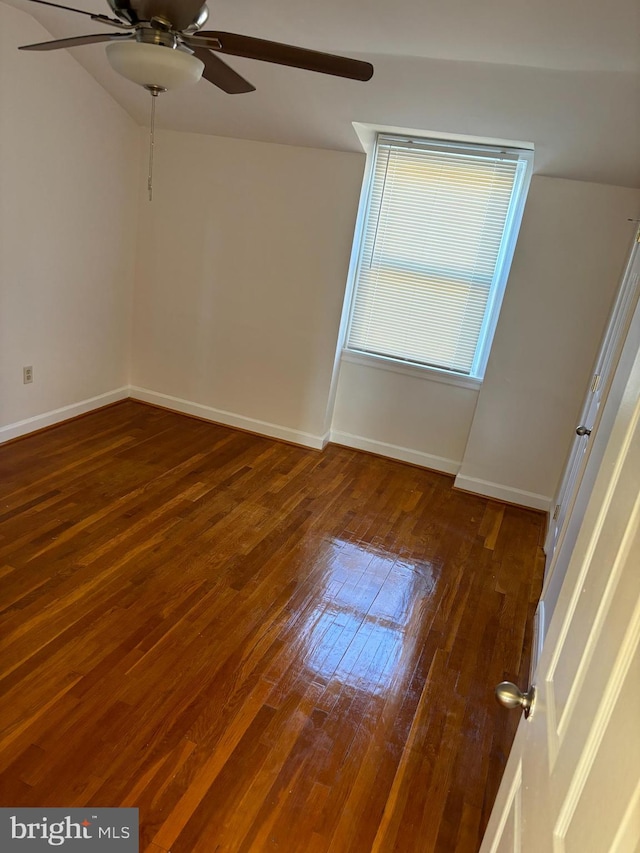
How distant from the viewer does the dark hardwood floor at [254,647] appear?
1776mm

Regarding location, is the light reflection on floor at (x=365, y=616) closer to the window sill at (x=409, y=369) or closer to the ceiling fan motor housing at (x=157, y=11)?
the window sill at (x=409, y=369)

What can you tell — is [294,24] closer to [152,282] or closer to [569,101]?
[569,101]

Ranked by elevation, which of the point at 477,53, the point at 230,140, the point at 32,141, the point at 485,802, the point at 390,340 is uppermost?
the point at 477,53

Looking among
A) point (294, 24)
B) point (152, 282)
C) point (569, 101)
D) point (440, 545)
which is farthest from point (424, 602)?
point (152, 282)

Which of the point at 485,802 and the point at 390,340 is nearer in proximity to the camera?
the point at 485,802

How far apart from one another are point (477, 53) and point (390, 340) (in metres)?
1.93

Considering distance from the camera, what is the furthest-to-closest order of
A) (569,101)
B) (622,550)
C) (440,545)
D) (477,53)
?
(440,545), (569,101), (477,53), (622,550)

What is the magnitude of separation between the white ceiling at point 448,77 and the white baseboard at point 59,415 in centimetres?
206

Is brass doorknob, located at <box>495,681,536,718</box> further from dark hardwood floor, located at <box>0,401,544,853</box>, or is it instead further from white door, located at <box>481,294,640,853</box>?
dark hardwood floor, located at <box>0,401,544,853</box>

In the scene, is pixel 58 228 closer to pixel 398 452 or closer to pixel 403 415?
pixel 403 415

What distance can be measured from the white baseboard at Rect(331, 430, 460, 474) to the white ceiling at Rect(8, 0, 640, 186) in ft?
6.38

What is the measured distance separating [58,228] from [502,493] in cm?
330

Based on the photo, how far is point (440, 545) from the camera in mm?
3346

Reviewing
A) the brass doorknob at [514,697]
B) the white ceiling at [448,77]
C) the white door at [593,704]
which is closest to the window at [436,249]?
the white ceiling at [448,77]
